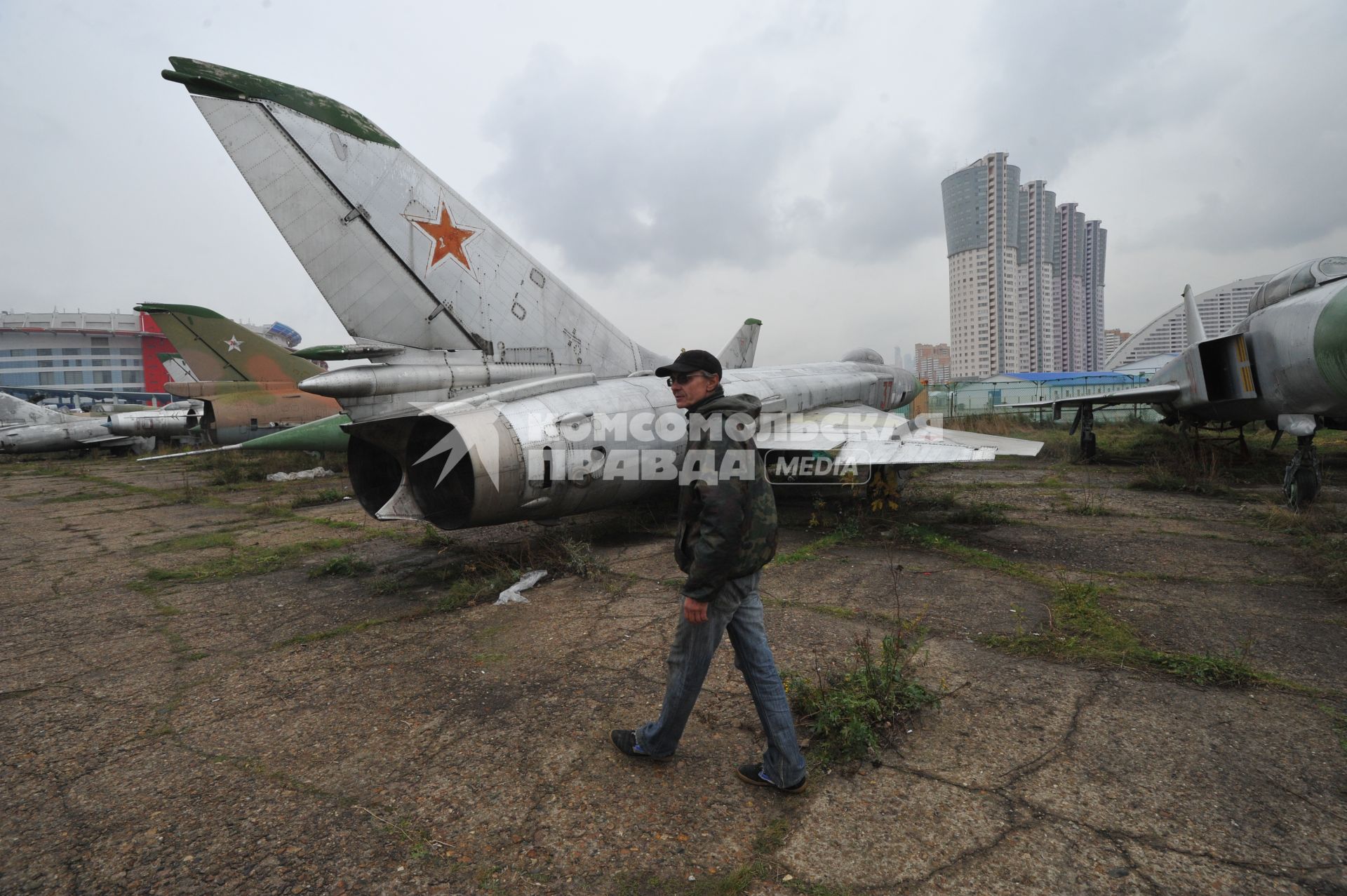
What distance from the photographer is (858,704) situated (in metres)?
2.85

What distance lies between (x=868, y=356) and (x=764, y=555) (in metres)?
11.5

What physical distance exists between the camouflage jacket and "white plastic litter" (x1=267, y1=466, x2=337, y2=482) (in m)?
13.5

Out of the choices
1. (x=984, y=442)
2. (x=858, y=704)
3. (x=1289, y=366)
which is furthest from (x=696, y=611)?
(x=1289, y=366)

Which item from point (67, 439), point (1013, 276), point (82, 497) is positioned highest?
point (1013, 276)

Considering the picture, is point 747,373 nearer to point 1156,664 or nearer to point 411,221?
point 411,221

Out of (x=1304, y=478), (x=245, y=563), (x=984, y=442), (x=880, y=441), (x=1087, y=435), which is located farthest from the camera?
(x=1087, y=435)

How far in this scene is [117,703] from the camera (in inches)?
133

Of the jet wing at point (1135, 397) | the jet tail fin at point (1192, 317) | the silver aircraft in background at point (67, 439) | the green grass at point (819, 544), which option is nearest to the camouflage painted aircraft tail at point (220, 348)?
the silver aircraft in background at point (67, 439)

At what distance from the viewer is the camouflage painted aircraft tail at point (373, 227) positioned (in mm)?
5473

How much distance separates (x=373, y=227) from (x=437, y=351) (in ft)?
4.26

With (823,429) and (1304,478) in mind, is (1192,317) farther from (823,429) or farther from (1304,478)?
(823,429)

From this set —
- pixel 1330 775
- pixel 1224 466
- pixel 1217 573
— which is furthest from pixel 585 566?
pixel 1224 466

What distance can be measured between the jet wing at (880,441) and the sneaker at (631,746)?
3.28 metres

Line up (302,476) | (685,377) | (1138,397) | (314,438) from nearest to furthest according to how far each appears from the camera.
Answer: (685,377)
(314,438)
(1138,397)
(302,476)
